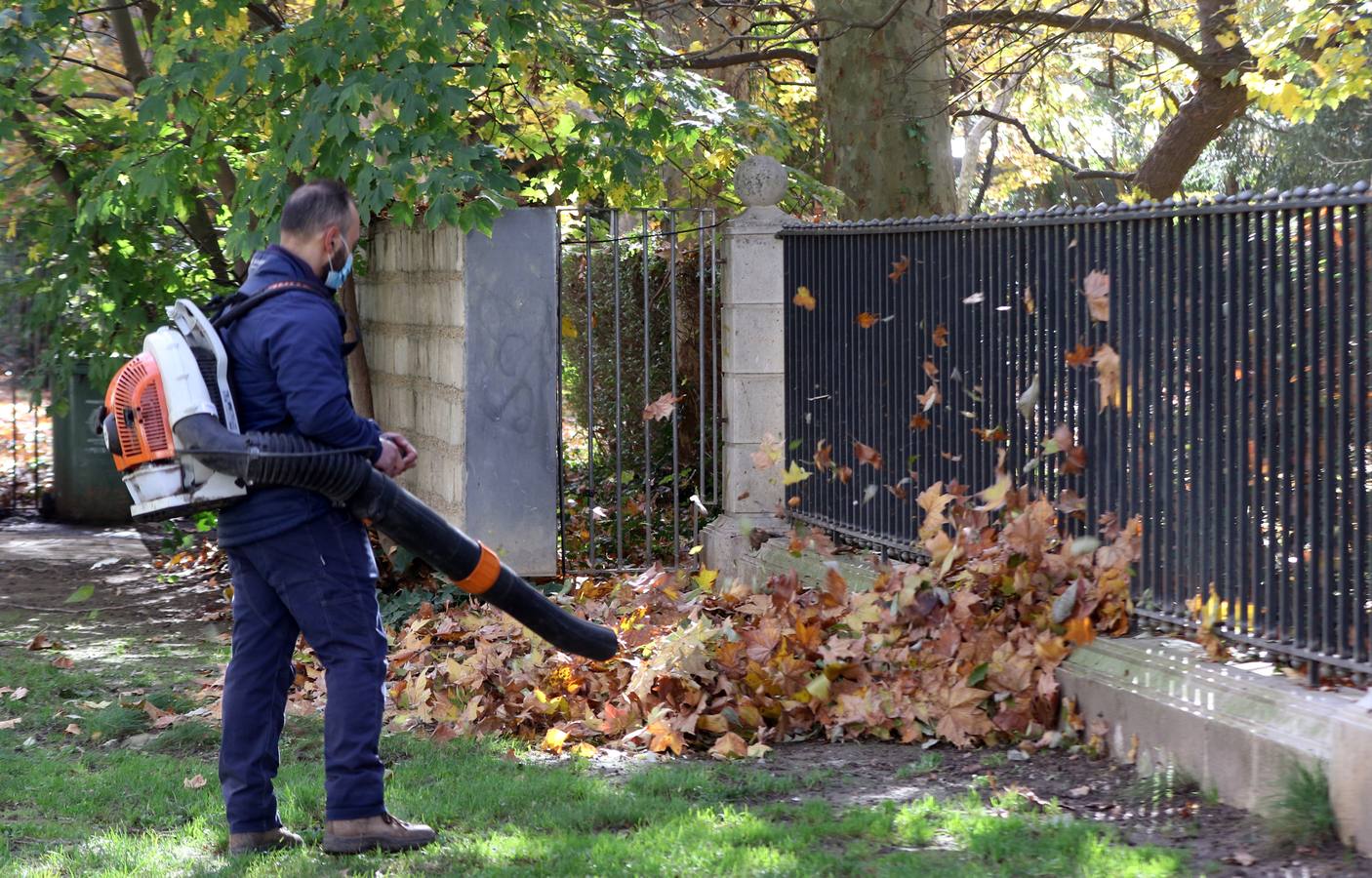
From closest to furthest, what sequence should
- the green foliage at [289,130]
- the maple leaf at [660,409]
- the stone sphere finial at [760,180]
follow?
the green foliage at [289,130], the stone sphere finial at [760,180], the maple leaf at [660,409]

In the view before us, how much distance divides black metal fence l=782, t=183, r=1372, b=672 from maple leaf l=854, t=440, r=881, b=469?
0.14ft

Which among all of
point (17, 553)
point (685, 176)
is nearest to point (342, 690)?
point (685, 176)

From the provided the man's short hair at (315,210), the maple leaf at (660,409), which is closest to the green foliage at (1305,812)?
the man's short hair at (315,210)

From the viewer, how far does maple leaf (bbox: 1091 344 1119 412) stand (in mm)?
5750

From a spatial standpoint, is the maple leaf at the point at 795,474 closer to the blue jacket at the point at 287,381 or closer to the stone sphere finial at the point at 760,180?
the stone sphere finial at the point at 760,180

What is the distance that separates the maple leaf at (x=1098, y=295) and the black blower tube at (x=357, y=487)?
2391mm

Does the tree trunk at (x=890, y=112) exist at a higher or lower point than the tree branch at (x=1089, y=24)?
lower

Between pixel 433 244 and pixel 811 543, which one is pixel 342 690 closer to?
pixel 811 543

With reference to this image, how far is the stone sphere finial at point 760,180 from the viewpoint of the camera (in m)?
8.62

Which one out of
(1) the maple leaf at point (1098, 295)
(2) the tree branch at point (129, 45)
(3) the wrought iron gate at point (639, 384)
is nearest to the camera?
(1) the maple leaf at point (1098, 295)

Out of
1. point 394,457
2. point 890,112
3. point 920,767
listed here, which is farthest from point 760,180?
point 394,457

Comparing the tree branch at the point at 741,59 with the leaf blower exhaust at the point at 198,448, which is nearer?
the leaf blower exhaust at the point at 198,448

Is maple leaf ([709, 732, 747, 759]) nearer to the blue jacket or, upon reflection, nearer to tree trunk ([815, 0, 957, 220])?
the blue jacket

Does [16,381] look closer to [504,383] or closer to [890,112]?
[504,383]
